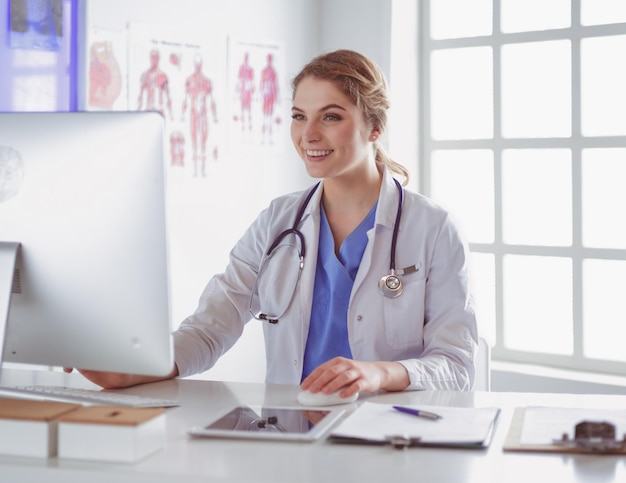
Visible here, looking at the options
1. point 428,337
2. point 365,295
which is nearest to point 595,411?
point 428,337

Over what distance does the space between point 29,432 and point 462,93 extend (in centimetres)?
305

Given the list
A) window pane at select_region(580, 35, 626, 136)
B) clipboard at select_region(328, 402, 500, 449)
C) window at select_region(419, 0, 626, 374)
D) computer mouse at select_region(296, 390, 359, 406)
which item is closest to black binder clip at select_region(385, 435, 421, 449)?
clipboard at select_region(328, 402, 500, 449)

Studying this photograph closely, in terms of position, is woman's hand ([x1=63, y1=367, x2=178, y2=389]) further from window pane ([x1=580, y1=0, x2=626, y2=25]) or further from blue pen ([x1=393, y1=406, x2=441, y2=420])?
window pane ([x1=580, y1=0, x2=626, y2=25])

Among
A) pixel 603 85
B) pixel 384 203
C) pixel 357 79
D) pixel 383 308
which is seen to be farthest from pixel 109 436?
pixel 603 85

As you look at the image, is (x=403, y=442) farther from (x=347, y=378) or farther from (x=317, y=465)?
(x=347, y=378)

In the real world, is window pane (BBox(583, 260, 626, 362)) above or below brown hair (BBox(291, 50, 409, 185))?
below

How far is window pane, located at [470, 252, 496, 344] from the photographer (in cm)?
399

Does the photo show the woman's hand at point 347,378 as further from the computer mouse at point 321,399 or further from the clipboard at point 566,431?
the clipboard at point 566,431

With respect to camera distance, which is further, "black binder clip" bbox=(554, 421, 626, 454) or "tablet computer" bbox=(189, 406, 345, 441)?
"tablet computer" bbox=(189, 406, 345, 441)

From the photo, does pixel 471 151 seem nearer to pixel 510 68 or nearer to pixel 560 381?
pixel 510 68

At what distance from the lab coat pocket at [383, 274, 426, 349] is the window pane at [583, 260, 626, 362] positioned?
1753 millimetres

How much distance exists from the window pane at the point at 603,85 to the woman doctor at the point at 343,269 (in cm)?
148

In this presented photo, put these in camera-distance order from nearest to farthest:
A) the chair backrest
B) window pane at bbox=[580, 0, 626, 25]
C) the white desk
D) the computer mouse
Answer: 1. the white desk
2. the computer mouse
3. the chair backrest
4. window pane at bbox=[580, 0, 626, 25]

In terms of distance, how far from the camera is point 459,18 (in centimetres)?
403
